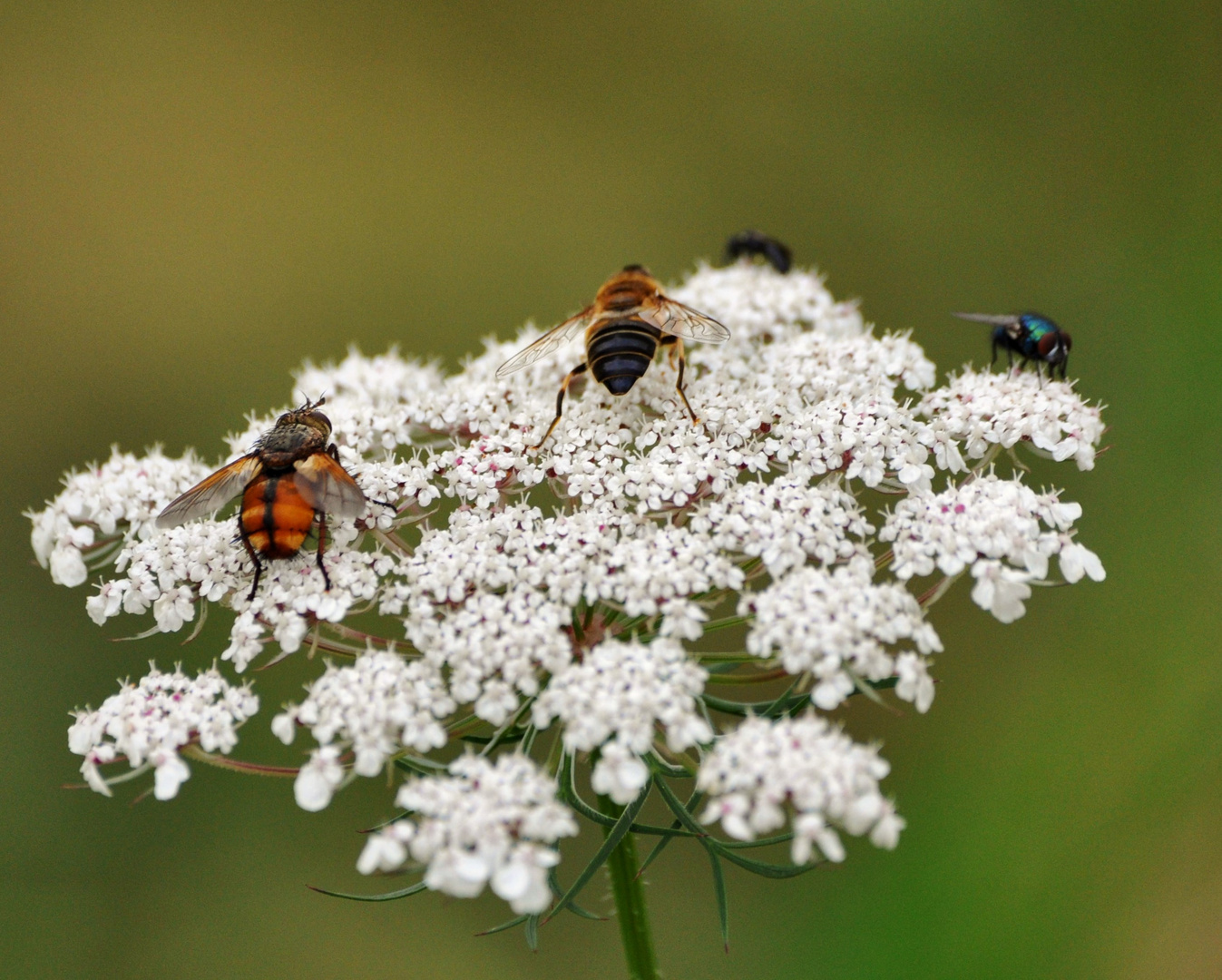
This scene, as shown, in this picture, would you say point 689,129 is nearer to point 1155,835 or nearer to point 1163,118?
point 1163,118

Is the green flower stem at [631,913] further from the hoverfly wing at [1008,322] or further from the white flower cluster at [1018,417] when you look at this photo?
the hoverfly wing at [1008,322]

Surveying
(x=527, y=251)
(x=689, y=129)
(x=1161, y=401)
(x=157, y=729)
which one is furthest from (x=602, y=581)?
(x=689, y=129)

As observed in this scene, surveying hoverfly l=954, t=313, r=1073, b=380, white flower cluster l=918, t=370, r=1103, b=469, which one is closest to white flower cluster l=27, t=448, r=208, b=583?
white flower cluster l=918, t=370, r=1103, b=469

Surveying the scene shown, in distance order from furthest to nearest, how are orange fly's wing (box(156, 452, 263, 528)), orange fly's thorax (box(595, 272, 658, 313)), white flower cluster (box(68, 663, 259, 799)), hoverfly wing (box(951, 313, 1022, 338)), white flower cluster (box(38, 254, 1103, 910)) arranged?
hoverfly wing (box(951, 313, 1022, 338))
orange fly's thorax (box(595, 272, 658, 313))
orange fly's wing (box(156, 452, 263, 528))
white flower cluster (box(68, 663, 259, 799))
white flower cluster (box(38, 254, 1103, 910))

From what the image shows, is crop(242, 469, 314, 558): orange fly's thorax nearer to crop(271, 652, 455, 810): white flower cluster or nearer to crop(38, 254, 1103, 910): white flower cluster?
crop(38, 254, 1103, 910): white flower cluster

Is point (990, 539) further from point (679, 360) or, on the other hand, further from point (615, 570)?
point (679, 360)
